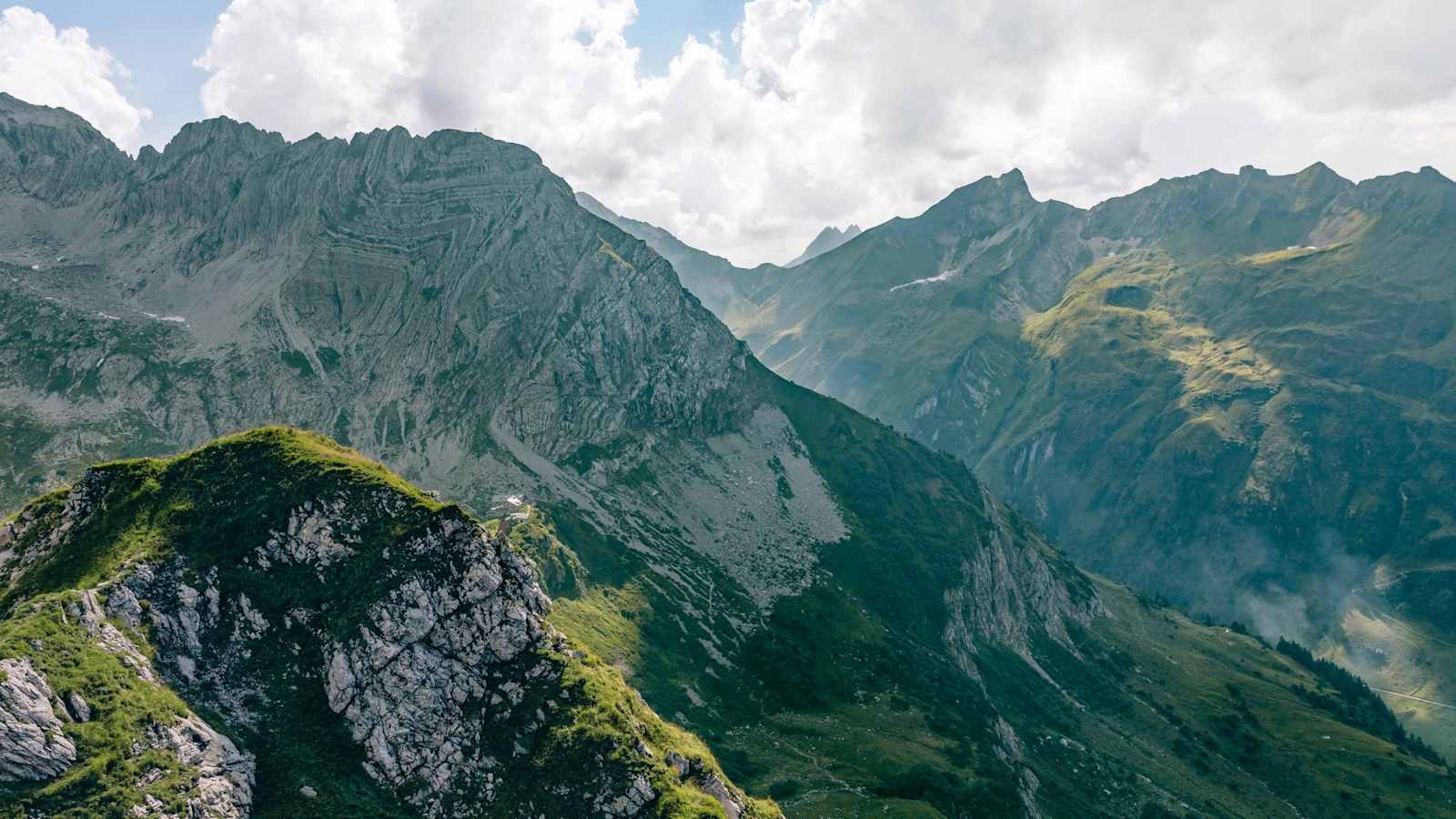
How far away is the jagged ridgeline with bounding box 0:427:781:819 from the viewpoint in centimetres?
7206

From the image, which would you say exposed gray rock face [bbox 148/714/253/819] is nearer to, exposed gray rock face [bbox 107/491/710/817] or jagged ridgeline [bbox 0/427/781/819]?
jagged ridgeline [bbox 0/427/781/819]

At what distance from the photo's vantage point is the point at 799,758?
533ft

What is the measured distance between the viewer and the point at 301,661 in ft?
282

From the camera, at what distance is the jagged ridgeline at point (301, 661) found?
7206cm

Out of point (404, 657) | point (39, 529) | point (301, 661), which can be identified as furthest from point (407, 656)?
point (39, 529)

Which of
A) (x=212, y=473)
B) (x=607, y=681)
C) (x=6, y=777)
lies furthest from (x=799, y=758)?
(x=6, y=777)

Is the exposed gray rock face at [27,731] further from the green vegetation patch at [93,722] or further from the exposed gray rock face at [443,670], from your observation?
the exposed gray rock face at [443,670]

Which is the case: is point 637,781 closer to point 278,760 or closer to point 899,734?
point 278,760

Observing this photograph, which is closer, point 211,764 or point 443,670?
point 211,764

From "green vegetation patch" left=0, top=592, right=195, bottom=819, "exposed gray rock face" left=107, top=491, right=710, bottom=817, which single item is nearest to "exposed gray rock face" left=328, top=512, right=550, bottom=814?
"exposed gray rock face" left=107, top=491, right=710, bottom=817

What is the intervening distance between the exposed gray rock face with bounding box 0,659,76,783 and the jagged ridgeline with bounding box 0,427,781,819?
0.18 meters

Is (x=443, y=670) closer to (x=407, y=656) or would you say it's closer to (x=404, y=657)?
(x=407, y=656)

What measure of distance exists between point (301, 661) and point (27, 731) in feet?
75.5

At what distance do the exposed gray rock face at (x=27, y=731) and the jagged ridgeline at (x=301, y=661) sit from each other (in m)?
0.18
